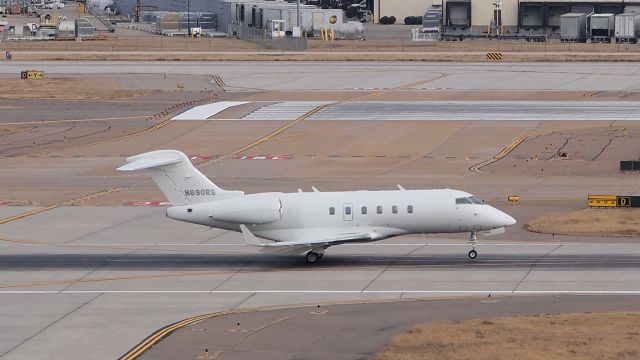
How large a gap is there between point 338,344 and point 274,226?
48.6 feet

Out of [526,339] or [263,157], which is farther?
[263,157]

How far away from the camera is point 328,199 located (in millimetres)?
55844

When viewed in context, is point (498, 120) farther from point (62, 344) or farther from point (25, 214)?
point (62, 344)

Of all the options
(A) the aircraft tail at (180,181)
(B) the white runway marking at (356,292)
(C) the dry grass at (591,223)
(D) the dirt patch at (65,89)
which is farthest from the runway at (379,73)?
(B) the white runway marking at (356,292)

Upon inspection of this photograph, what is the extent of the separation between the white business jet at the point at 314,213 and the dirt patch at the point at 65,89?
75458mm

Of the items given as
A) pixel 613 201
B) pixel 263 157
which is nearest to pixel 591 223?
pixel 613 201

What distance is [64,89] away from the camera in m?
136

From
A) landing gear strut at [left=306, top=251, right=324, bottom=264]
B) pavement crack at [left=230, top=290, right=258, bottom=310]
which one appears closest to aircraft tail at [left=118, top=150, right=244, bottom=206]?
landing gear strut at [left=306, top=251, right=324, bottom=264]

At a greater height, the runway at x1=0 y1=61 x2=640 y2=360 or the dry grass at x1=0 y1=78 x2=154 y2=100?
the dry grass at x1=0 y1=78 x2=154 y2=100

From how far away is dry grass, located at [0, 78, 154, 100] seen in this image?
131125 mm

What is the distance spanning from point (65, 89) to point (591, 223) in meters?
84.1

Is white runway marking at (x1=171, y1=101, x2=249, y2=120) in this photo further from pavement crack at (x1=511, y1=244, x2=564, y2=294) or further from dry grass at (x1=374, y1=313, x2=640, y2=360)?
dry grass at (x1=374, y1=313, x2=640, y2=360)

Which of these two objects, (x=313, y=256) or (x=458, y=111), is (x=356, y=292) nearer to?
(x=313, y=256)

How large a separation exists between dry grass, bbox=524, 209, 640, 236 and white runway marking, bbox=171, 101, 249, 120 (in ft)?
173
